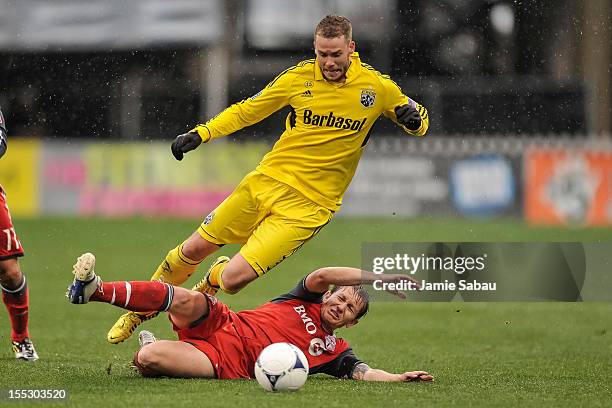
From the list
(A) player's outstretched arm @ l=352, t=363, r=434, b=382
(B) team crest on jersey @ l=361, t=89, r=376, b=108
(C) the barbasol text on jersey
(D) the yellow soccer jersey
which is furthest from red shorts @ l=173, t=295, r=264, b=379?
(B) team crest on jersey @ l=361, t=89, r=376, b=108

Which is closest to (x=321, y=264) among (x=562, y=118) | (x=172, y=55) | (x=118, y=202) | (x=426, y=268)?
(x=426, y=268)

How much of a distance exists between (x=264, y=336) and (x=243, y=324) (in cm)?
16

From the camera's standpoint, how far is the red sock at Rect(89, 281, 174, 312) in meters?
7.04

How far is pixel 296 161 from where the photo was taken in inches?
330

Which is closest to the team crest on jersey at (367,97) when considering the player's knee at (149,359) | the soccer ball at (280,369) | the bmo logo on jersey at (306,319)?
the bmo logo on jersey at (306,319)

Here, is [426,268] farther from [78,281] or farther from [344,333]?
[78,281]

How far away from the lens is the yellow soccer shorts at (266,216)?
27.2ft

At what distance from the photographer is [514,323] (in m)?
11.2

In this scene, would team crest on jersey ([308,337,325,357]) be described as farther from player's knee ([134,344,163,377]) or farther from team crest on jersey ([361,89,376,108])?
team crest on jersey ([361,89,376,108])

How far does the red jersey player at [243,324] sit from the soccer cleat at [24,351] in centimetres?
98

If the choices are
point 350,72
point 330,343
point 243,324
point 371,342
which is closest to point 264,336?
point 243,324

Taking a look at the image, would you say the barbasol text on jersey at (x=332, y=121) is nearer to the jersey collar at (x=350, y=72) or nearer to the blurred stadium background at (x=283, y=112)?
the jersey collar at (x=350, y=72)

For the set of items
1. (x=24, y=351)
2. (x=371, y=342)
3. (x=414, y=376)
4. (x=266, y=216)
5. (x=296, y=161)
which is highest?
(x=296, y=161)

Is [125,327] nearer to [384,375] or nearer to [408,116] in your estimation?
[384,375]
